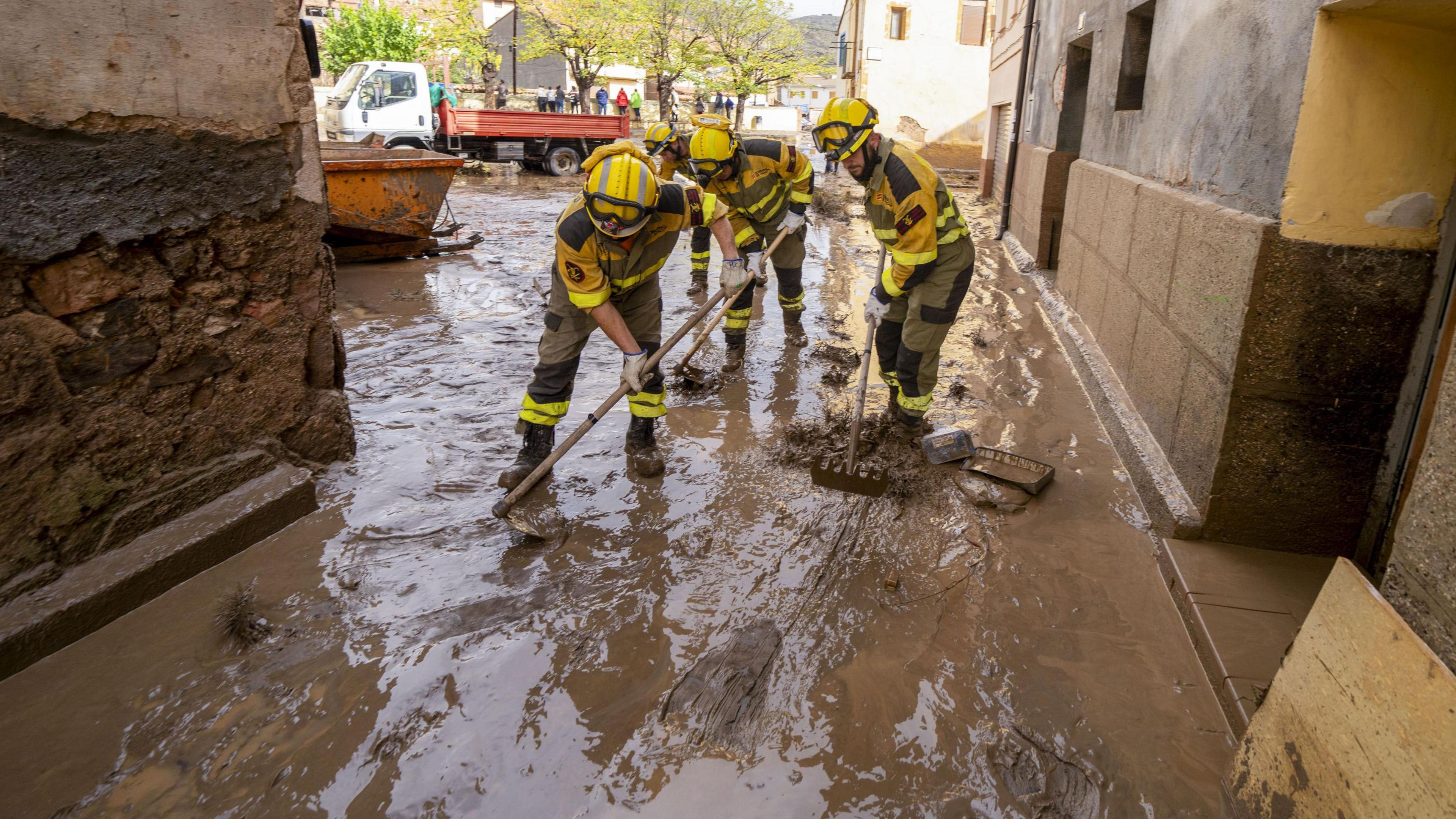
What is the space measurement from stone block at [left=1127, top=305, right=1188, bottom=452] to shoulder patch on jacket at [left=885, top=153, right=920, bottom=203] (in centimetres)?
138

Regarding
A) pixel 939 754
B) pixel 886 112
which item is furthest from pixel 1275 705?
pixel 886 112

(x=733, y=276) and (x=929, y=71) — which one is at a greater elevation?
(x=929, y=71)

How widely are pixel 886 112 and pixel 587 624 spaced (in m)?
24.0

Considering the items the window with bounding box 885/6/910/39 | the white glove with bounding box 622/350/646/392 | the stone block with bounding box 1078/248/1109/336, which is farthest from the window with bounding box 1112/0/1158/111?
the window with bounding box 885/6/910/39

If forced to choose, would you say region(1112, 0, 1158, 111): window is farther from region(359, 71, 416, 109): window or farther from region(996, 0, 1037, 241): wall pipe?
region(359, 71, 416, 109): window

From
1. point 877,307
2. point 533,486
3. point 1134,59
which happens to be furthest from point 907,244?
point 1134,59

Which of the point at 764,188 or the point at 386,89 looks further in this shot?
the point at 386,89

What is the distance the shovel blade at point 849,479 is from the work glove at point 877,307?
0.97 metres

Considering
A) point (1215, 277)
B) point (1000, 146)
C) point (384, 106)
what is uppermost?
point (384, 106)

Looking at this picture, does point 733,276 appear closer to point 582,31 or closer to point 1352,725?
point 1352,725

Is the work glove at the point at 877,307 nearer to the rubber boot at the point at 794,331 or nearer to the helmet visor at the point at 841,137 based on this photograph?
the helmet visor at the point at 841,137

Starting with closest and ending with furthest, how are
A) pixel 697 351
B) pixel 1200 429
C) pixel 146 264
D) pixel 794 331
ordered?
pixel 146 264
pixel 1200 429
pixel 697 351
pixel 794 331

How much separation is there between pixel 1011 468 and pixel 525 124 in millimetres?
15660

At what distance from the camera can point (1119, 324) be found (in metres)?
4.68
